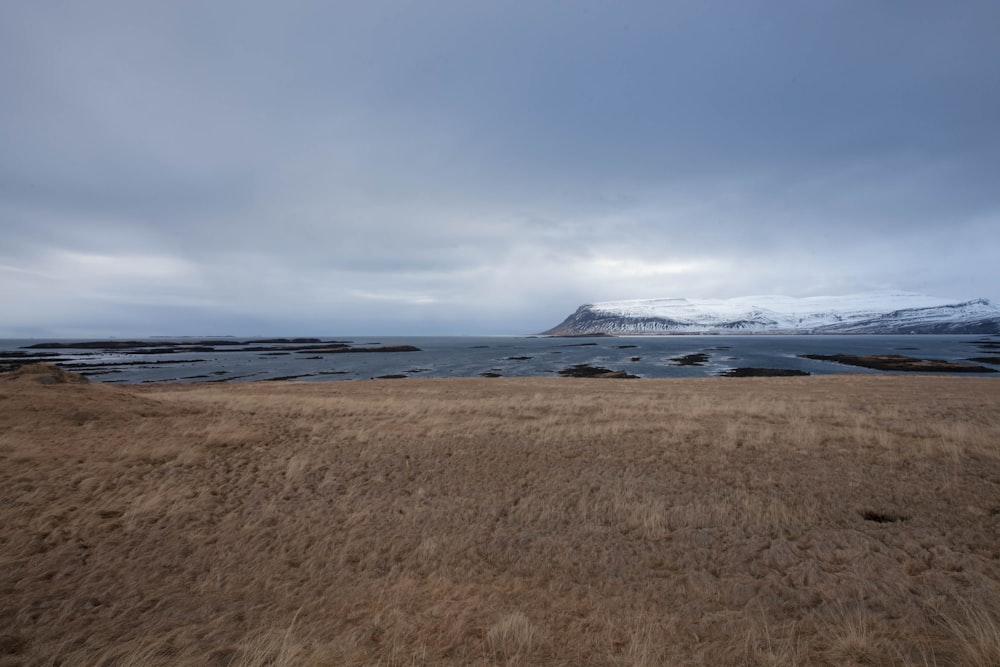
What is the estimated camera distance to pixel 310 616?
559cm

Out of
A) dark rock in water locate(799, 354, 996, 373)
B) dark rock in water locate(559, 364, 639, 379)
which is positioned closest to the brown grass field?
dark rock in water locate(559, 364, 639, 379)

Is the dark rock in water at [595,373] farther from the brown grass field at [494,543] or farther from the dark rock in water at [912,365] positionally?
the brown grass field at [494,543]

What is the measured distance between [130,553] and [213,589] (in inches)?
80.9

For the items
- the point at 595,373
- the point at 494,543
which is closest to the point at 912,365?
the point at 595,373

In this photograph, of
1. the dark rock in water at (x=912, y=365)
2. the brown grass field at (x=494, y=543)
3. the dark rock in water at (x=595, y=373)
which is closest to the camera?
the brown grass field at (x=494, y=543)

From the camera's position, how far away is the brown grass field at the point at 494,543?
16.4 ft

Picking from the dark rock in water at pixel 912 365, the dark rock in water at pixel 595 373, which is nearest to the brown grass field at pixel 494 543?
the dark rock in water at pixel 595 373

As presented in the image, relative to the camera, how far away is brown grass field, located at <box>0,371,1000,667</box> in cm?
499

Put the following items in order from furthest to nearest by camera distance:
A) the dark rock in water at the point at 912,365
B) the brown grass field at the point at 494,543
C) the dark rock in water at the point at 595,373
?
1. the dark rock in water at the point at 912,365
2. the dark rock in water at the point at 595,373
3. the brown grass field at the point at 494,543

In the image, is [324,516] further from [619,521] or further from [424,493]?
[619,521]

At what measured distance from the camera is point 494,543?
7680 millimetres

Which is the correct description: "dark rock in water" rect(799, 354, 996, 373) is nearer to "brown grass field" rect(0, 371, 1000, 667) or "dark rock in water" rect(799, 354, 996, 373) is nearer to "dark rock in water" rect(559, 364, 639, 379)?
"dark rock in water" rect(559, 364, 639, 379)

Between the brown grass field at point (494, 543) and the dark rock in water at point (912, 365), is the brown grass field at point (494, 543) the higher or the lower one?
the higher one

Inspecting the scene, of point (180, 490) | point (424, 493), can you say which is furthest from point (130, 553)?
point (424, 493)
